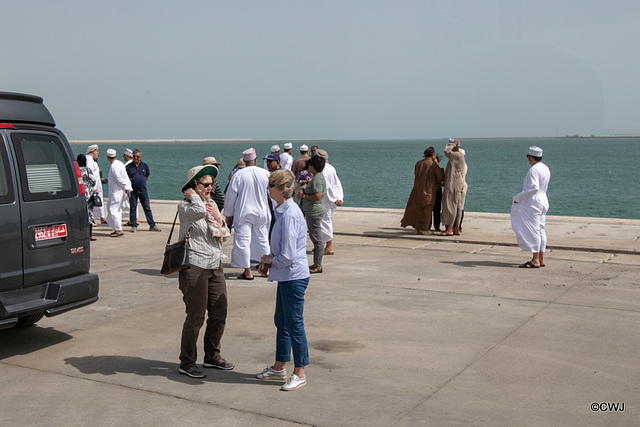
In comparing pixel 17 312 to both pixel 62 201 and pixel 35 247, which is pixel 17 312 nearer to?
pixel 35 247

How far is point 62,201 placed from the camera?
6598 mm

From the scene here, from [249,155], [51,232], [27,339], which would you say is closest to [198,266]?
[51,232]

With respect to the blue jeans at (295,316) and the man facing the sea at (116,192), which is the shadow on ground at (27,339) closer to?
the blue jeans at (295,316)

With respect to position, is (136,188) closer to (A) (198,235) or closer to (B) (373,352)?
(A) (198,235)

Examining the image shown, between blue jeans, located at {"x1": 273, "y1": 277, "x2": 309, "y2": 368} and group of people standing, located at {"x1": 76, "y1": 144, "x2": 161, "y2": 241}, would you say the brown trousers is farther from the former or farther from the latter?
group of people standing, located at {"x1": 76, "y1": 144, "x2": 161, "y2": 241}

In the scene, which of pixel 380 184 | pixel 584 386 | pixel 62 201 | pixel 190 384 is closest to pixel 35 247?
pixel 62 201

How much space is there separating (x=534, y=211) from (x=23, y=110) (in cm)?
708

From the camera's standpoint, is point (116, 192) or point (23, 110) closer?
point (23, 110)

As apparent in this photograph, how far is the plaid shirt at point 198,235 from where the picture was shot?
568 centimetres

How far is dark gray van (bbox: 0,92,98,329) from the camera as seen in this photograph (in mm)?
6102

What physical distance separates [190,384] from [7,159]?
2.61 metres

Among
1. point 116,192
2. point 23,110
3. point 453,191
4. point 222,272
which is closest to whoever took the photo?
point 222,272

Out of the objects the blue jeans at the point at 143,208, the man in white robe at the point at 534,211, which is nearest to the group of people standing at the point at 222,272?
the man in white robe at the point at 534,211

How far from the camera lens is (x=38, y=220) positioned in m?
6.32
